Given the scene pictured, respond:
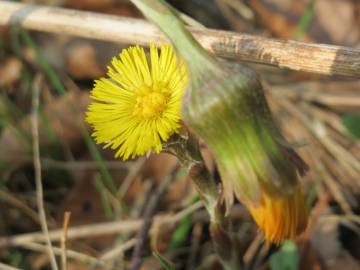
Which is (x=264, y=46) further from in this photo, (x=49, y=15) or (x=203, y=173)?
(x=49, y=15)

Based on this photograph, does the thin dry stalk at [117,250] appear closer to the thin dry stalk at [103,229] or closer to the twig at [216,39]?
the thin dry stalk at [103,229]

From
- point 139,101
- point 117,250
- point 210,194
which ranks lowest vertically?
point 117,250

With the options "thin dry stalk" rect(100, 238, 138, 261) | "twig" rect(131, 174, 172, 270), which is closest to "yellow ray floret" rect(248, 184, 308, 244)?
"twig" rect(131, 174, 172, 270)

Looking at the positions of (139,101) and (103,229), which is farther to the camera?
(103,229)

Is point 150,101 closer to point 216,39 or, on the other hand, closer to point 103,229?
point 216,39

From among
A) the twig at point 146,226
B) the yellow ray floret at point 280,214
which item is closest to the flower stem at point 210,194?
the yellow ray floret at point 280,214

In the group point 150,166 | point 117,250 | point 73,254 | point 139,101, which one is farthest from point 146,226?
point 139,101

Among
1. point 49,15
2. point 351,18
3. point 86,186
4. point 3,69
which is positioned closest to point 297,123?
point 351,18
